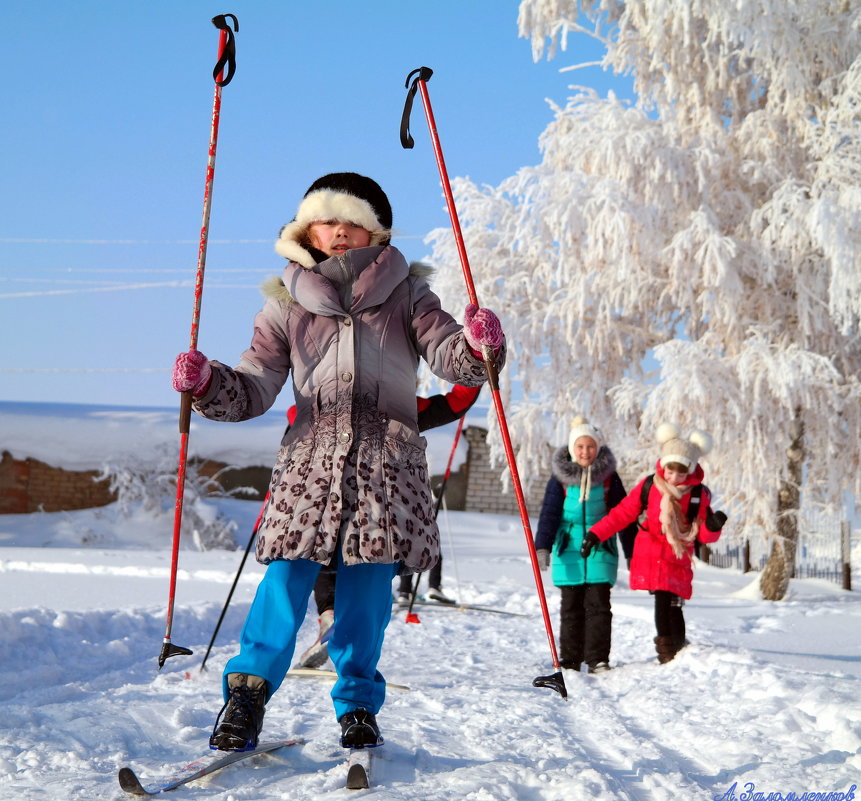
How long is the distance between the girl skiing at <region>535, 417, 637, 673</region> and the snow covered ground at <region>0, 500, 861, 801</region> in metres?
0.25

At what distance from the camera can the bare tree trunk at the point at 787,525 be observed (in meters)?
10.8

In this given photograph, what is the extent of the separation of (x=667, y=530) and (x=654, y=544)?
161mm

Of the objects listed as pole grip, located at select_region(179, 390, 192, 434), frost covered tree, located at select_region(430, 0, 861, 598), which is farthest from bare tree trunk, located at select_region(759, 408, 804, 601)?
pole grip, located at select_region(179, 390, 192, 434)

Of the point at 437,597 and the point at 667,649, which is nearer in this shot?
the point at 667,649

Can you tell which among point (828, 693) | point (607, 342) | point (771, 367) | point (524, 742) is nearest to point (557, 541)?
point (828, 693)

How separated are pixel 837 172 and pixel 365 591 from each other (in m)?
9.30

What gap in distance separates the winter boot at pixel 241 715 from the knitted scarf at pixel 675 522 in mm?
3050

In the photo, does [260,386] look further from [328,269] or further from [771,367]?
[771,367]

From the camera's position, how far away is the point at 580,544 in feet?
18.0

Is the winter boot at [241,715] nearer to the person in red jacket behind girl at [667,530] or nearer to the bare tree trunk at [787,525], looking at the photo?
the person in red jacket behind girl at [667,530]

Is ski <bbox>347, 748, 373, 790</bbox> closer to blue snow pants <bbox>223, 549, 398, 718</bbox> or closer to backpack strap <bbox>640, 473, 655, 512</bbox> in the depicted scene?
blue snow pants <bbox>223, 549, 398, 718</bbox>

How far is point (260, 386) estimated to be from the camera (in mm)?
2873

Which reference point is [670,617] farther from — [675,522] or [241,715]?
[241,715]

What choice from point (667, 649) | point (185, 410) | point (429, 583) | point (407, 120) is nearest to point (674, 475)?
point (667, 649)
